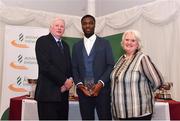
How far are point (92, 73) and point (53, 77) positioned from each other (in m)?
0.34

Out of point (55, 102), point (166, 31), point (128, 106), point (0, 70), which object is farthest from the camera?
point (0, 70)

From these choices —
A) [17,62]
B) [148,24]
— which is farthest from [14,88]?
[148,24]

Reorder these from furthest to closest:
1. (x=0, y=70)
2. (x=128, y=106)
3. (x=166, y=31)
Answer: (x=0, y=70) < (x=166, y=31) < (x=128, y=106)

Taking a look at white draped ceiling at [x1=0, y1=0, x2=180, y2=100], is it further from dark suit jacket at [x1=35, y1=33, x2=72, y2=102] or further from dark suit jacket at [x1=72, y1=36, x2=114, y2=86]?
dark suit jacket at [x1=35, y1=33, x2=72, y2=102]

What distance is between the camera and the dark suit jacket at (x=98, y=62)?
226cm

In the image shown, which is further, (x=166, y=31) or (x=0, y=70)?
(x=0, y=70)

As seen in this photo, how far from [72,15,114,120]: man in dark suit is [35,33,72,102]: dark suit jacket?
135 millimetres

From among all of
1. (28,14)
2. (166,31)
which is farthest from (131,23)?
(28,14)

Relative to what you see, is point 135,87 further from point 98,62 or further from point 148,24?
point 148,24

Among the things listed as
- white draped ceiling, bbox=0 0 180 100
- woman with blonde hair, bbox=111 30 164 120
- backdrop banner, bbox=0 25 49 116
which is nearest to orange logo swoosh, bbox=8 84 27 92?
backdrop banner, bbox=0 25 49 116

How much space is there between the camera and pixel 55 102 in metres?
2.22

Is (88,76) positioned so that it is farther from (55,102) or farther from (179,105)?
(179,105)

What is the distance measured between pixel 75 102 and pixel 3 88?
211 cm

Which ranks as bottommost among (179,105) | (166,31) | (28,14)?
(179,105)
